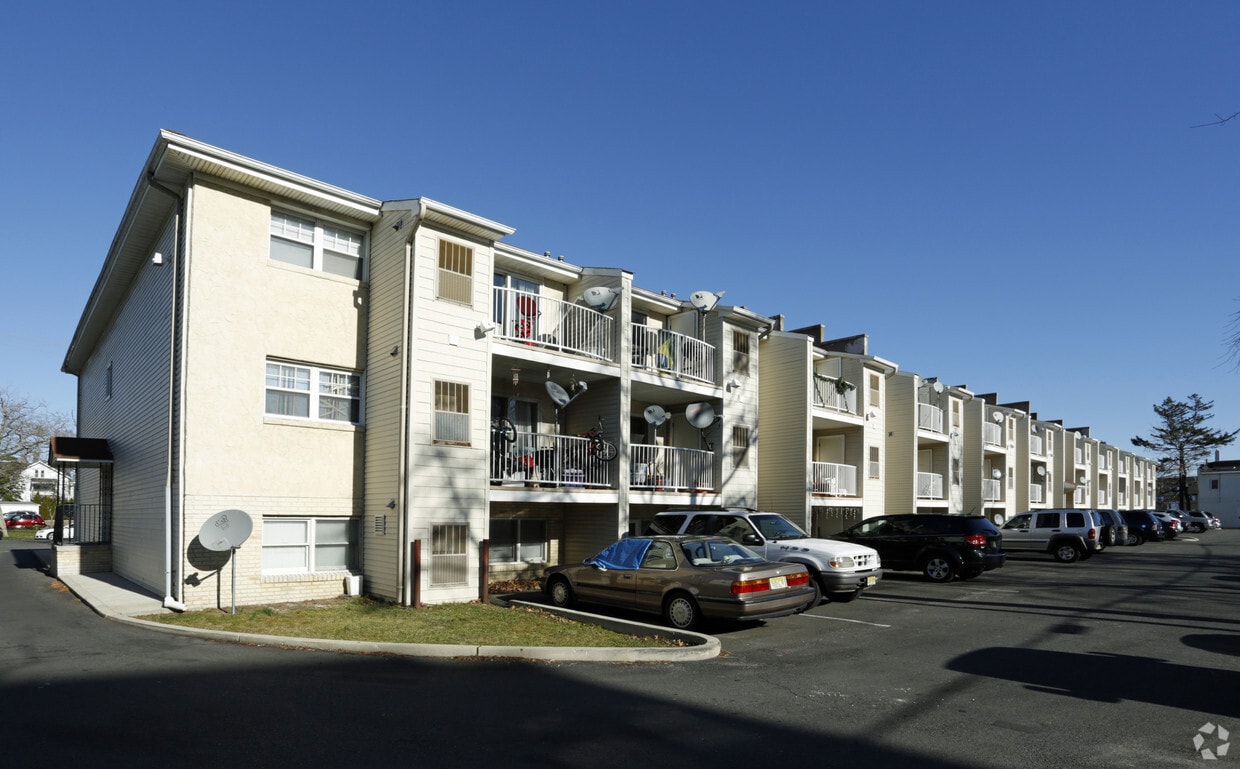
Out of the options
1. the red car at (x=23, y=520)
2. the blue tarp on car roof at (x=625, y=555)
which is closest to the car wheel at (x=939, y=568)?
the blue tarp on car roof at (x=625, y=555)

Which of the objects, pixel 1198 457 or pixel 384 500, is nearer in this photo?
pixel 384 500

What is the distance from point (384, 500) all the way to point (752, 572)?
6.91 meters

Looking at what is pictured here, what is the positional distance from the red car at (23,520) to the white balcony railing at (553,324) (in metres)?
54.7

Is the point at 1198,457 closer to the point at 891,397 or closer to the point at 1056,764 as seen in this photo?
the point at 891,397

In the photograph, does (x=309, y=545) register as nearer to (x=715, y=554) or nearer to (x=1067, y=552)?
(x=715, y=554)

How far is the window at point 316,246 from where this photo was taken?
1480 centimetres

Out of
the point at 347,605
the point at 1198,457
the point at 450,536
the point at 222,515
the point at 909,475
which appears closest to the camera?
the point at 222,515

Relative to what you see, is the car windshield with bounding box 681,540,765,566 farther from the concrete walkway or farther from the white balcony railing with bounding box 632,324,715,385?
the white balcony railing with bounding box 632,324,715,385

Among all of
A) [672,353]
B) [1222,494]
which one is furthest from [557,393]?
[1222,494]

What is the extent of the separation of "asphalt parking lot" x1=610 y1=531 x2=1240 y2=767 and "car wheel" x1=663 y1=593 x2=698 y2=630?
23.7 inches

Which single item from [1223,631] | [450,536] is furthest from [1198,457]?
[450,536]

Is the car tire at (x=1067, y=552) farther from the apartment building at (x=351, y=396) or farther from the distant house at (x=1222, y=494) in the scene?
the distant house at (x=1222, y=494)

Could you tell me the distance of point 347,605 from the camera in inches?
549

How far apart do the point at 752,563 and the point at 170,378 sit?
406 inches
